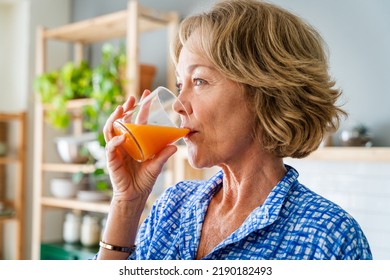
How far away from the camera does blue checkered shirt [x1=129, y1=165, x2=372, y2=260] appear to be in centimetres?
86

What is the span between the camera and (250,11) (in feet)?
3.17

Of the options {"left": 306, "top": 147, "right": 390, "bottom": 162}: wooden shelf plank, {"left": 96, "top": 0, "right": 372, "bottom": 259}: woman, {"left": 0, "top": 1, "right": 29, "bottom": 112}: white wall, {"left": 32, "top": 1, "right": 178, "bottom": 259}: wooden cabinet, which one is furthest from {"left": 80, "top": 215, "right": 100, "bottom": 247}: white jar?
{"left": 96, "top": 0, "right": 372, "bottom": 259}: woman

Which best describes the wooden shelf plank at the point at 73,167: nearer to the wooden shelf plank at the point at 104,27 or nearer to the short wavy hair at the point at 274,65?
the wooden shelf plank at the point at 104,27

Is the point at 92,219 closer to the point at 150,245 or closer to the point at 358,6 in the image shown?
the point at 358,6

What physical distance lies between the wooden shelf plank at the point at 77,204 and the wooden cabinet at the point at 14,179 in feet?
1.28

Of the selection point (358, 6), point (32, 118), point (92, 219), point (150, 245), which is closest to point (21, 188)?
point (32, 118)

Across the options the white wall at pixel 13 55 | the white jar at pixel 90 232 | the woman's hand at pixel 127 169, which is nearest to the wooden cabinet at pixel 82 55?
the white jar at pixel 90 232

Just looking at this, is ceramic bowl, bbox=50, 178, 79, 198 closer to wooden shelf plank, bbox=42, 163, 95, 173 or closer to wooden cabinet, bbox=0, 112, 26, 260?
wooden shelf plank, bbox=42, 163, 95, 173

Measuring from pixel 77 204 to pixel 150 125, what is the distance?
2296 mm

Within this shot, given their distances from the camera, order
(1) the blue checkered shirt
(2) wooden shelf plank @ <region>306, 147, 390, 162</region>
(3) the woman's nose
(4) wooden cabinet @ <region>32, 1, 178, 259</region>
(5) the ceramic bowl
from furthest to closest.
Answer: (5) the ceramic bowl < (4) wooden cabinet @ <region>32, 1, 178, 259</region> < (2) wooden shelf plank @ <region>306, 147, 390, 162</region> < (3) the woman's nose < (1) the blue checkered shirt

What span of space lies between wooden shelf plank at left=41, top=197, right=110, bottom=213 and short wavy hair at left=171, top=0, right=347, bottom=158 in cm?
210

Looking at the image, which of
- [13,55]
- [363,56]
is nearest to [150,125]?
[363,56]

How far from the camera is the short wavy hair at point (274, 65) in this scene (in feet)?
3.08
